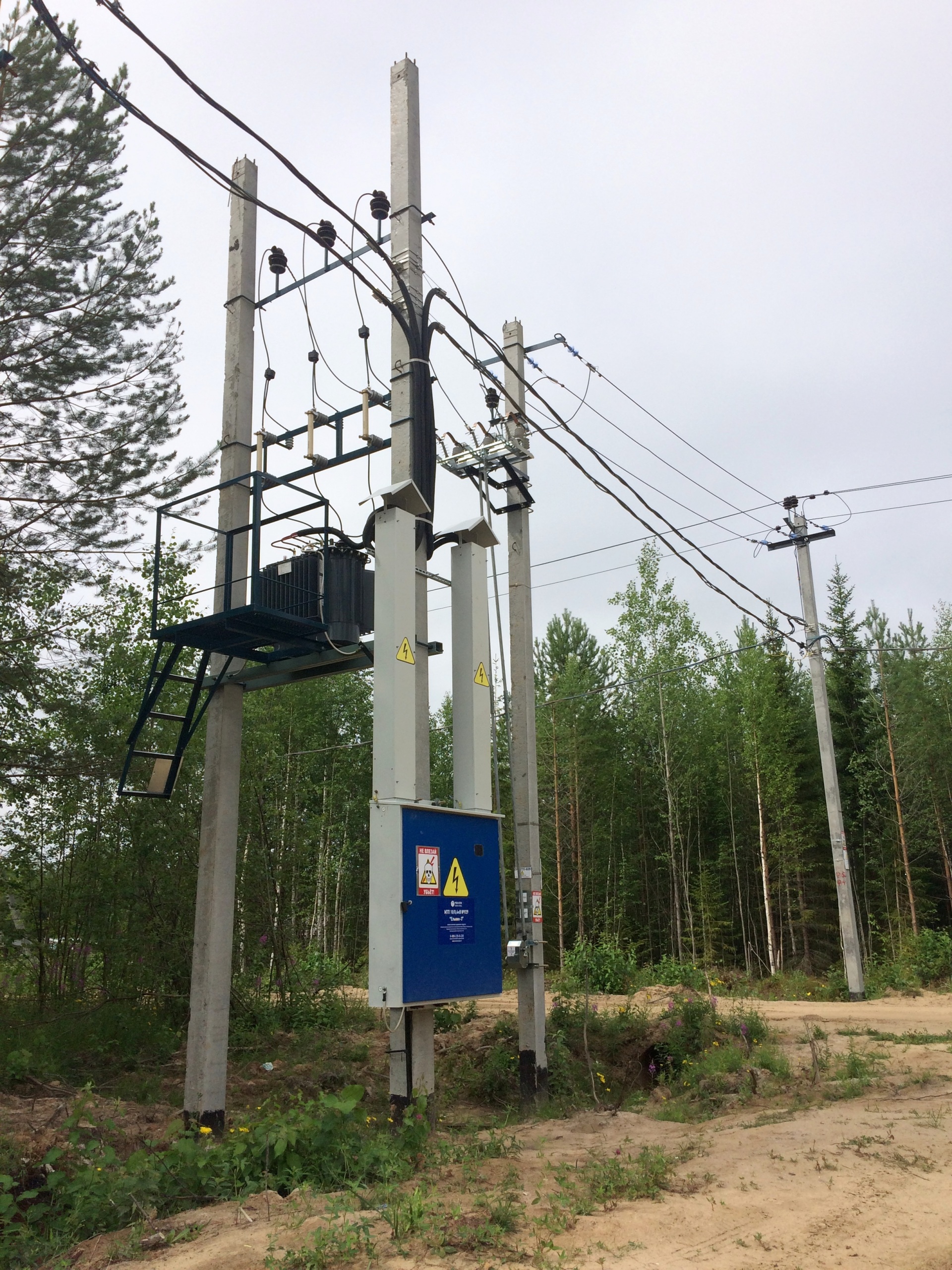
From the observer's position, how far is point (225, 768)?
989 cm

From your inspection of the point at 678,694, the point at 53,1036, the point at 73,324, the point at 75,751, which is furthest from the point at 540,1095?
the point at 678,694

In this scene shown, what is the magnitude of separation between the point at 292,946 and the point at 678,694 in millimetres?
19558

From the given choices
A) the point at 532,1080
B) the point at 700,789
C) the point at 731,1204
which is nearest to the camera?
the point at 731,1204

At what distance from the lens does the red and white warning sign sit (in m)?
7.21

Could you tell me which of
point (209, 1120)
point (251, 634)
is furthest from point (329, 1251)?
point (251, 634)

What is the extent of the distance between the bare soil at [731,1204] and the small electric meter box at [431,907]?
127 cm

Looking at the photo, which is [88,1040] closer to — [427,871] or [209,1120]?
[209,1120]

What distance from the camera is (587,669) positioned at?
3638cm

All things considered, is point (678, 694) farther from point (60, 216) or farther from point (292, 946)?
point (60, 216)

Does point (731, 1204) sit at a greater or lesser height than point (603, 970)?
lesser

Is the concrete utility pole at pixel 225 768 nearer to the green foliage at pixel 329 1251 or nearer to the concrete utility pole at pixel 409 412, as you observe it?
the concrete utility pole at pixel 409 412

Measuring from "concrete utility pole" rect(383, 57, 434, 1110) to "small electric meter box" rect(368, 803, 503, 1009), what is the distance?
0.35 meters

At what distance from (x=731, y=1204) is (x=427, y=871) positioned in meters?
2.95

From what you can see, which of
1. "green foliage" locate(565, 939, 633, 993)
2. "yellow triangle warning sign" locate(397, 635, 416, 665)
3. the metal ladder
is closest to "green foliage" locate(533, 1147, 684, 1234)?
"yellow triangle warning sign" locate(397, 635, 416, 665)
